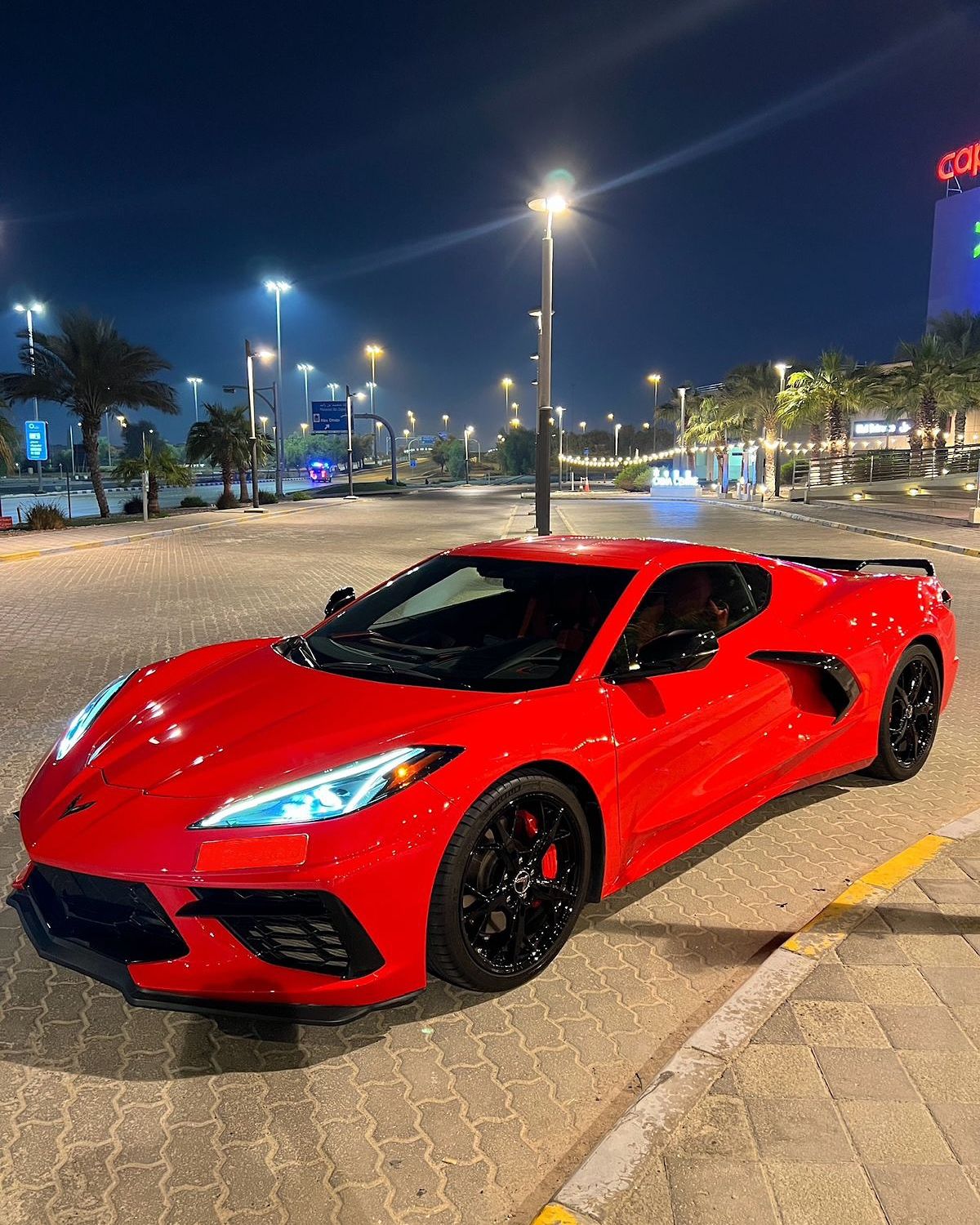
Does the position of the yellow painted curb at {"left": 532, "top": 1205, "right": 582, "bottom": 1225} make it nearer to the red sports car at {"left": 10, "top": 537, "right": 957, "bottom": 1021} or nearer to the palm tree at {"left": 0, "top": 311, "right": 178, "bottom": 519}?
the red sports car at {"left": 10, "top": 537, "right": 957, "bottom": 1021}

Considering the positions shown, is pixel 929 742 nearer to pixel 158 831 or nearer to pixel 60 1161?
pixel 158 831

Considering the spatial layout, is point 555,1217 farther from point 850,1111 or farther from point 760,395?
point 760,395

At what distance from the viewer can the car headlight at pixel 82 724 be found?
357 centimetres

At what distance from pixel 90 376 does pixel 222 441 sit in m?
13.8

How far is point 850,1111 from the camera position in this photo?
2516mm

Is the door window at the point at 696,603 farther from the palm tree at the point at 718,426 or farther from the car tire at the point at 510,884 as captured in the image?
the palm tree at the point at 718,426

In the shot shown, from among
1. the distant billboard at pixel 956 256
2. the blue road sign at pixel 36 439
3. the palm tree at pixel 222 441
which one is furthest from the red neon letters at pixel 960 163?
the blue road sign at pixel 36 439

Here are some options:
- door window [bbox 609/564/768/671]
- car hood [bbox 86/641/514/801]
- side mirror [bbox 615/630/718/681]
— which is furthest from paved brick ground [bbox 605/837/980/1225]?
door window [bbox 609/564/768/671]

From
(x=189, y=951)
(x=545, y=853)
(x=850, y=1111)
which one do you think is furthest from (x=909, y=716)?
(x=189, y=951)

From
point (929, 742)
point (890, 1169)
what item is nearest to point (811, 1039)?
point (890, 1169)

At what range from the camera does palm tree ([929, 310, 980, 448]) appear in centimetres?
4425

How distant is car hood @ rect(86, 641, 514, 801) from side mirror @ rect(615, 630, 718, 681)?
64 centimetres

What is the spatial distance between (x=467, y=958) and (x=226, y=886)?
816 millimetres

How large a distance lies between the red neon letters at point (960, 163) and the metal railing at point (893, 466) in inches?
1295
